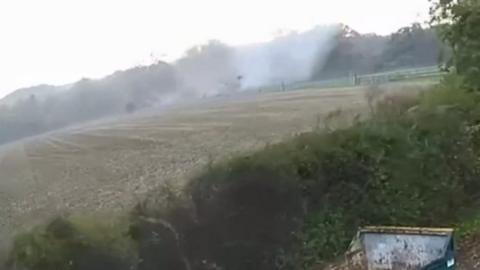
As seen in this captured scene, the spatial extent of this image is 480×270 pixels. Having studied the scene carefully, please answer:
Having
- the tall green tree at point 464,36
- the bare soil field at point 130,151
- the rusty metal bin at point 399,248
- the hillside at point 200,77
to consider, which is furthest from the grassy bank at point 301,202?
the rusty metal bin at point 399,248

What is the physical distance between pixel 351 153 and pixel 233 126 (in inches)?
82.0

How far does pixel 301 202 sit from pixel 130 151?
107 inches

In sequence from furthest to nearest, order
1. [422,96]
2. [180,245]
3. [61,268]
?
[422,96], [180,245], [61,268]

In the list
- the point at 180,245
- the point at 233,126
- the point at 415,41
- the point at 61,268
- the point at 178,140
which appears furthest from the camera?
the point at 415,41

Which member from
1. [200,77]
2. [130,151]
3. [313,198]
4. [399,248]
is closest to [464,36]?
[313,198]

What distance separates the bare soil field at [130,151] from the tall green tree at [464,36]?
202 cm

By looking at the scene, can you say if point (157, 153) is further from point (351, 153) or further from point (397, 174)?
point (397, 174)

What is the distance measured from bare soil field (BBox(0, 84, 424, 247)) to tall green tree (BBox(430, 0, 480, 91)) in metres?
2.02

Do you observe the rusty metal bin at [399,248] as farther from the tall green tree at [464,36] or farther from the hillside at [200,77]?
the tall green tree at [464,36]

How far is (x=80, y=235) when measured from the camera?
9695mm

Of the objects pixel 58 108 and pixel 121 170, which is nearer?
pixel 58 108

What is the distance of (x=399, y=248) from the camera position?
9.49 meters

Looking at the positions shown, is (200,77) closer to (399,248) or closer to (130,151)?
(130,151)

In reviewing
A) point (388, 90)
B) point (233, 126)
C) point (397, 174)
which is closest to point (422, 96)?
point (388, 90)
